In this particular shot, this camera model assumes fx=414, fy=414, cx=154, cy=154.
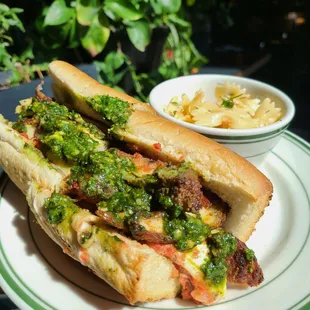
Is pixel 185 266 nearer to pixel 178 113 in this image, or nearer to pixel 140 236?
pixel 140 236

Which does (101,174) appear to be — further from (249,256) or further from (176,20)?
(176,20)

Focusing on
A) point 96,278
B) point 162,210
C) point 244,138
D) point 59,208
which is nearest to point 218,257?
point 162,210

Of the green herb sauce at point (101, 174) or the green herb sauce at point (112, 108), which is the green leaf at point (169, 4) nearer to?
the green herb sauce at point (112, 108)

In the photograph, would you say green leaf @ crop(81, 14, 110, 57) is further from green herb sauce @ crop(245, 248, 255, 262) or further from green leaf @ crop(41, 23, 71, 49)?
green herb sauce @ crop(245, 248, 255, 262)

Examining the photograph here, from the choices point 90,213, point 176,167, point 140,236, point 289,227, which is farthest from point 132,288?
point 289,227

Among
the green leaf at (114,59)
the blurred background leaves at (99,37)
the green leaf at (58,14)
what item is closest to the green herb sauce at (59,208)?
the blurred background leaves at (99,37)
